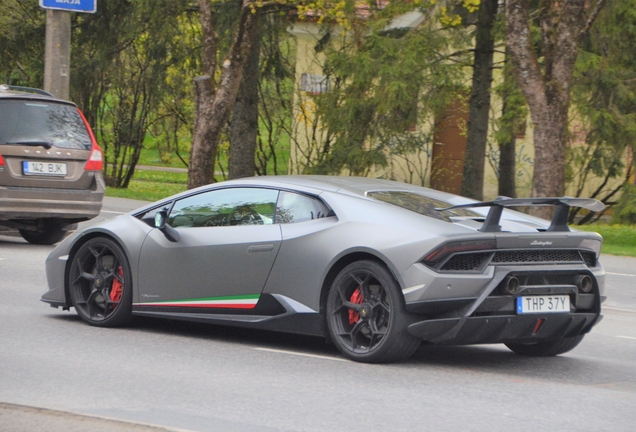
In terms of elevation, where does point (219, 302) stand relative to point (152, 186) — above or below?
above

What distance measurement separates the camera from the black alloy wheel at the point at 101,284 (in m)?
8.55

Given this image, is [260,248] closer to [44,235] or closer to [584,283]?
[584,283]

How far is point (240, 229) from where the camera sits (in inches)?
316

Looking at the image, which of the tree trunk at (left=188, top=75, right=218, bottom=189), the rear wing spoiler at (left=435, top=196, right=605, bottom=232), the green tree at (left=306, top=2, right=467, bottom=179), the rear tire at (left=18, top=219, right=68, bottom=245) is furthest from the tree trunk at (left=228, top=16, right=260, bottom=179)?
the rear wing spoiler at (left=435, top=196, right=605, bottom=232)

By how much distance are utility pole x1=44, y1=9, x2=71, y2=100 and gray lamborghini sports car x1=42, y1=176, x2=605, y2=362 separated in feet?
32.7

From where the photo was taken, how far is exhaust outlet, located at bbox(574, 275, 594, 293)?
24.2ft

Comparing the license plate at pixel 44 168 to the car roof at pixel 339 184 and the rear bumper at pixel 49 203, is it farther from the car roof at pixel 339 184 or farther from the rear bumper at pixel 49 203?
the car roof at pixel 339 184

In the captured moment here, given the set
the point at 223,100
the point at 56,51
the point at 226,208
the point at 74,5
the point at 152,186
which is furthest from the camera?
the point at 152,186

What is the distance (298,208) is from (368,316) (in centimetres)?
106

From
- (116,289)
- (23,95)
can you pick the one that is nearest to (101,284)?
(116,289)

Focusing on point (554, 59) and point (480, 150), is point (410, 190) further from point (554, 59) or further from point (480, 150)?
point (480, 150)

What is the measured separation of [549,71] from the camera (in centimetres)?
1659

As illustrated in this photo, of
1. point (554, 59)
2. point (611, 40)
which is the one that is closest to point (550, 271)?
point (554, 59)

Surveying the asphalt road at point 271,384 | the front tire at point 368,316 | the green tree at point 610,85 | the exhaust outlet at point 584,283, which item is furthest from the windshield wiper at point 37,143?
the green tree at point 610,85
